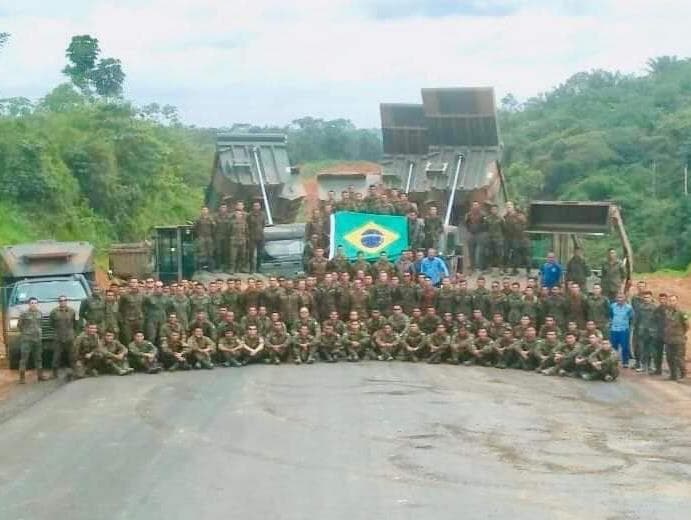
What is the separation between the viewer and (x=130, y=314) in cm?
2247

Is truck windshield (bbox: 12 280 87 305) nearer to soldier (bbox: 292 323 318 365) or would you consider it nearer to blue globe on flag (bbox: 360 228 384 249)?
soldier (bbox: 292 323 318 365)

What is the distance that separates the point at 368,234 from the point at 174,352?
5301mm

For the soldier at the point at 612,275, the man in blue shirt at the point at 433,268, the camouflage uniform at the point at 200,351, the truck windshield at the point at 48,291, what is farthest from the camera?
the man in blue shirt at the point at 433,268

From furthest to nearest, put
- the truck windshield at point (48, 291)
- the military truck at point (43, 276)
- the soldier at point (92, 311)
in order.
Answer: the truck windshield at point (48, 291) < the military truck at point (43, 276) < the soldier at point (92, 311)

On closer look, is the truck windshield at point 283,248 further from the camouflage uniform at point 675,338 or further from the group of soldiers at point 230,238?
the camouflage uniform at point 675,338

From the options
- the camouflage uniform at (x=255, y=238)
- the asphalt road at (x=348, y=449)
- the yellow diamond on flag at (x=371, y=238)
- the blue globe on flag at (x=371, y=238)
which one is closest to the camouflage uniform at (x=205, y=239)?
the camouflage uniform at (x=255, y=238)

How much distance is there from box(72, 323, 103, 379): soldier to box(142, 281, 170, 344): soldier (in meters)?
1.25

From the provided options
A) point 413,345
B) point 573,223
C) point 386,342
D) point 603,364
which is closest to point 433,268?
point 413,345

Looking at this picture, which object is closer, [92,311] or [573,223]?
[92,311]

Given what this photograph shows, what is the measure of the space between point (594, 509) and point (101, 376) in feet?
38.4

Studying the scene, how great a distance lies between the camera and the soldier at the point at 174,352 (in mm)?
21844

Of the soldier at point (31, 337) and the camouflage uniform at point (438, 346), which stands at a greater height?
the soldier at point (31, 337)

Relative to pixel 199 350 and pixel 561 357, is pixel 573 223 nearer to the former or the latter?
pixel 561 357

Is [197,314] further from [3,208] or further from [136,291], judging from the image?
[3,208]
